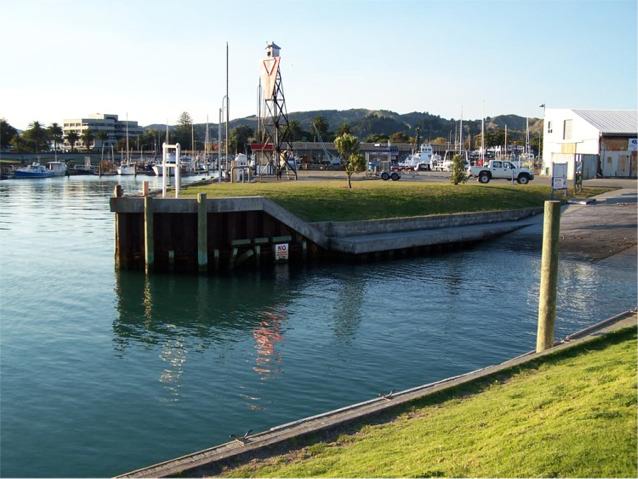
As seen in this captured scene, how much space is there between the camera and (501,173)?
59938 mm

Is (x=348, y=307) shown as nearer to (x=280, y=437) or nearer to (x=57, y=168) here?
(x=280, y=437)

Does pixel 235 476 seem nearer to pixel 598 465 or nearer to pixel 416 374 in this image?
pixel 598 465

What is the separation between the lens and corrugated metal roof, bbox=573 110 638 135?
7031 centimetres

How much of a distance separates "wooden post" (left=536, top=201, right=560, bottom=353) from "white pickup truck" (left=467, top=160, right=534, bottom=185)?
44.9 meters

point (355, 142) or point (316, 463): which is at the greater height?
point (355, 142)

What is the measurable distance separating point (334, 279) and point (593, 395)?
64.0 ft

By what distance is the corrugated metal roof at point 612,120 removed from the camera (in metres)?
70.3

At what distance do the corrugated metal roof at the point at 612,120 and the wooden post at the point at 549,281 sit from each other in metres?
59.5

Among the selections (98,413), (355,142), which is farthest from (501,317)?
(355,142)

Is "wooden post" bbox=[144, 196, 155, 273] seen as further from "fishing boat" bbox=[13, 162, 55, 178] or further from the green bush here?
"fishing boat" bbox=[13, 162, 55, 178]

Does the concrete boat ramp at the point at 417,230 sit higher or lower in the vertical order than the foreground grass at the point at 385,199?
lower

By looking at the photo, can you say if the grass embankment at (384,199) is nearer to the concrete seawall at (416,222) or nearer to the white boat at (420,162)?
the concrete seawall at (416,222)

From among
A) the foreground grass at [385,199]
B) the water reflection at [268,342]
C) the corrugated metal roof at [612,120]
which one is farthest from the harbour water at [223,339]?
the corrugated metal roof at [612,120]

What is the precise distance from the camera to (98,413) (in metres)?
13.2
